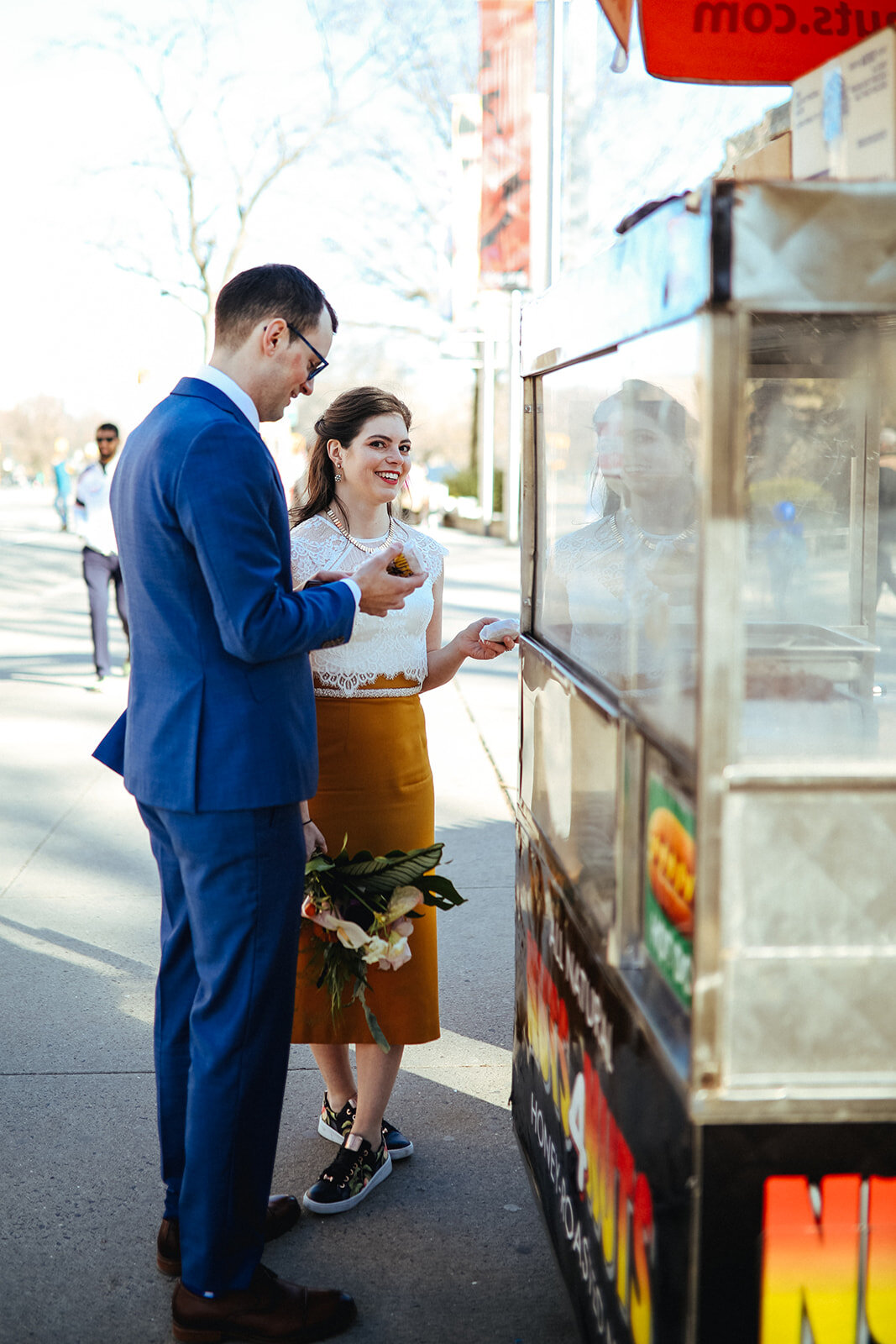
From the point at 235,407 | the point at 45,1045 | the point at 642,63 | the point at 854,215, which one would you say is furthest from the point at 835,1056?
the point at 45,1045

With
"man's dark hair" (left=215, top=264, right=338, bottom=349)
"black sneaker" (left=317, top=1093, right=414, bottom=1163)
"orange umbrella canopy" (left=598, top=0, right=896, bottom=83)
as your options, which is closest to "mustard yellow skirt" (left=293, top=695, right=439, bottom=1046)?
"black sneaker" (left=317, top=1093, right=414, bottom=1163)

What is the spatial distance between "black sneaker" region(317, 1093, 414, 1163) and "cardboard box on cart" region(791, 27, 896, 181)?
7.49ft

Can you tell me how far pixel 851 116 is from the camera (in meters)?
1.52

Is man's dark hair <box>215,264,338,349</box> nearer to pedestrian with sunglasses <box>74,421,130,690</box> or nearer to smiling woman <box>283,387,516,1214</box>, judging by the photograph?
smiling woman <box>283,387,516,1214</box>

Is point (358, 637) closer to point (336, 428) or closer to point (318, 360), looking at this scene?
point (336, 428)

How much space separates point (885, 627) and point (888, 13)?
1177 millimetres

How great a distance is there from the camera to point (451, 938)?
173 inches

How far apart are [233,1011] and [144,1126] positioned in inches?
43.7

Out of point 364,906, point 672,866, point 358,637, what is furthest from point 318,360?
point 672,866

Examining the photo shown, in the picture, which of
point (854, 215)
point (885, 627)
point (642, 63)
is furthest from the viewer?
point (885, 627)

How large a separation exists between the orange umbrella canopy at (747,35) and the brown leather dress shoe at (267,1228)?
7.53ft

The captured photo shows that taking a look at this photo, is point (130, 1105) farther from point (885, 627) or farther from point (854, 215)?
point (854, 215)

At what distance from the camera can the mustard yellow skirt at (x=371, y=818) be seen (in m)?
2.83

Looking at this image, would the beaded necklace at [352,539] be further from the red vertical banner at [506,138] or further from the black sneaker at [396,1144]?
the red vertical banner at [506,138]
